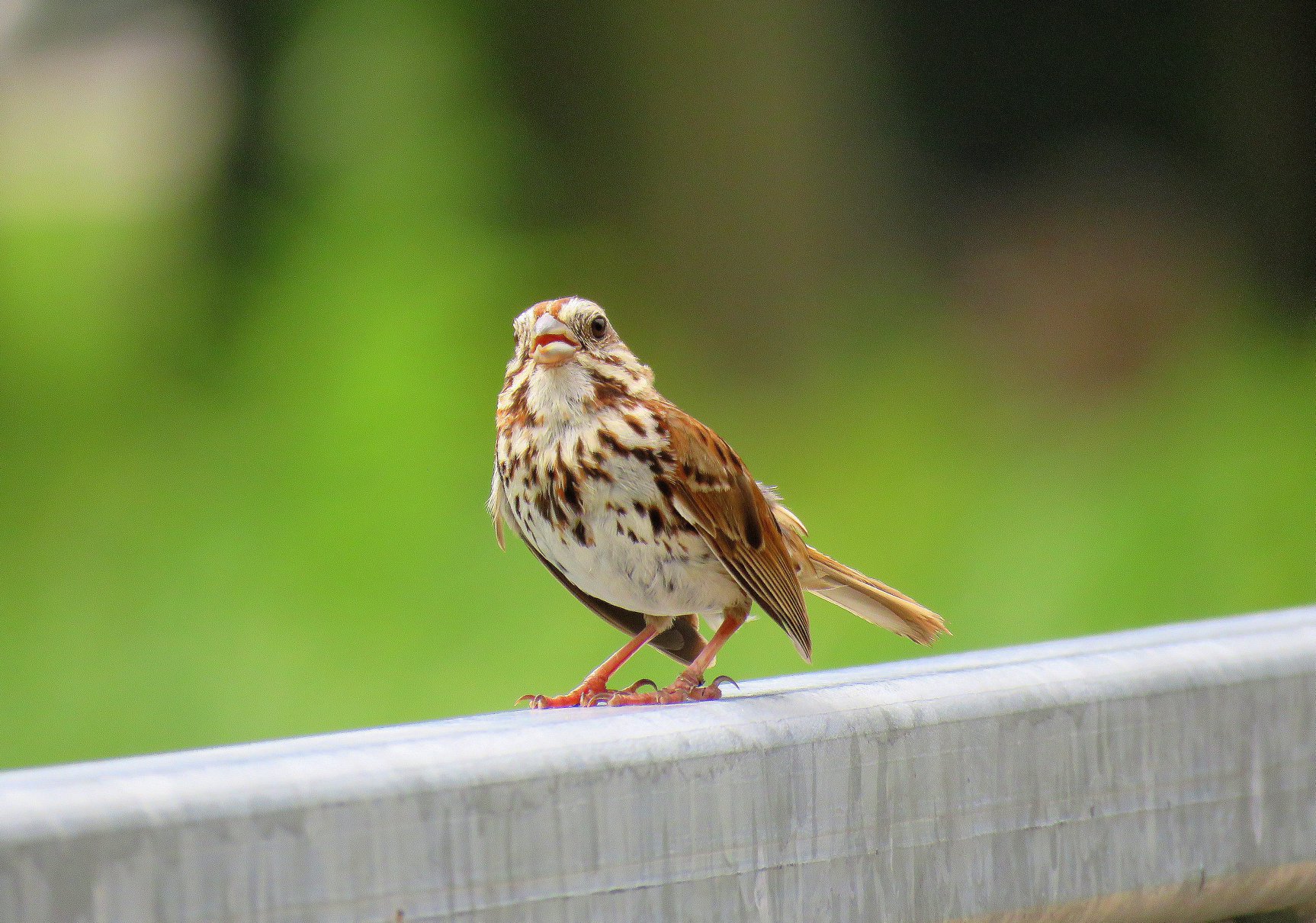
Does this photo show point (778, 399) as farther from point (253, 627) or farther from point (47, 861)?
point (47, 861)

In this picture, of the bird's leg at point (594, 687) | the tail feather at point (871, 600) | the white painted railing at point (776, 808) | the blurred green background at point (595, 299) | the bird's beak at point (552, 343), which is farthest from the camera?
the blurred green background at point (595, 299)

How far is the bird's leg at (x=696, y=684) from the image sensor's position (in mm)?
2311

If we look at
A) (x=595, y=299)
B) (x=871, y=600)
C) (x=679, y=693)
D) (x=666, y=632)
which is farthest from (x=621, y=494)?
(x=595, y=299)

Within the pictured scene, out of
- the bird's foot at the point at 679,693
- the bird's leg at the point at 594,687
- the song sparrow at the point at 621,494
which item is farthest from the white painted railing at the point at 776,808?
the bird's leg at the point at 594,687

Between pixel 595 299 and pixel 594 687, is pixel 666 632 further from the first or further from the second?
pixel 595 299

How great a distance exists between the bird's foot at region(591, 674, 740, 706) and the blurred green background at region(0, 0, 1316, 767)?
2.33 metres

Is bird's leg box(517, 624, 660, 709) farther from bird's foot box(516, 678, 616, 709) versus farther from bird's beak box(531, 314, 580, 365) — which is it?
bird's beak box(531, 314, 580, 365)

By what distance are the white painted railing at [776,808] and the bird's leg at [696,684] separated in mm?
413

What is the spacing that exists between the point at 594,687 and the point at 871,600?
23.2 inches

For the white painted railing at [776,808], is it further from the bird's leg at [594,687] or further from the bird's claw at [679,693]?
the bird's leg at [594,687]

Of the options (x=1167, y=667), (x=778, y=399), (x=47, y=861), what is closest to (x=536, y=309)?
(x=1167, y=667)

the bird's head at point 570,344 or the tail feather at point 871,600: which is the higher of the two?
the bird's head at point 570,344

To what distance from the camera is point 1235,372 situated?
278 inches

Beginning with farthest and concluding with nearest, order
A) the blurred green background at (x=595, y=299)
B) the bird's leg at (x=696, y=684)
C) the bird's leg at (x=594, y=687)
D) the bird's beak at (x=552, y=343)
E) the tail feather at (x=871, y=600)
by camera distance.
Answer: the blurred green background at (x=595, y=299)
the tail feather at (x=871, y=600)
the bird's leg at (x=594, y=687)
the bird's beak at (x=552, y=343)
the bird's leg at (x=696, y=684)
